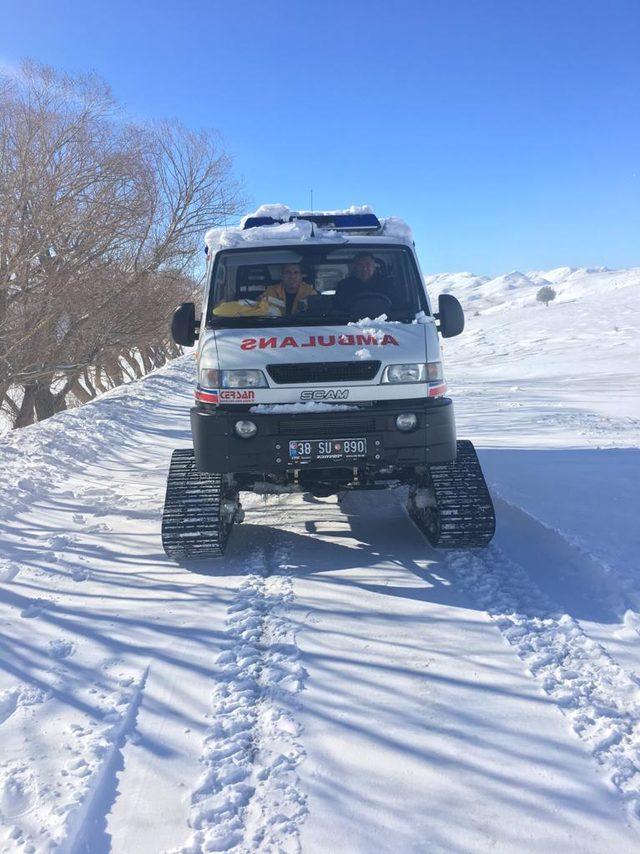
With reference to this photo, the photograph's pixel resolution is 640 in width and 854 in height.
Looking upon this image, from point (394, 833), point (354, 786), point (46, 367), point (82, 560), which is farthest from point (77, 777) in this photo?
point (46, 367)

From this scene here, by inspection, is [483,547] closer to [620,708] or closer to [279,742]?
[620,708]

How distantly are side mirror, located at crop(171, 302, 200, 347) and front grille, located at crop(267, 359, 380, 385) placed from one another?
1.16 metres

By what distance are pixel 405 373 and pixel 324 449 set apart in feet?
2.65

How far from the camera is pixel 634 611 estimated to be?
379 cm

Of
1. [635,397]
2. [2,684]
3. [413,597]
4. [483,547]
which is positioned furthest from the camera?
[635,397]

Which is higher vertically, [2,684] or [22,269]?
[22,269]

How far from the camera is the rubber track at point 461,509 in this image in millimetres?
4789

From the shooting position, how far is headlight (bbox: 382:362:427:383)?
4.61 metres

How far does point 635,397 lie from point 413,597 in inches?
473

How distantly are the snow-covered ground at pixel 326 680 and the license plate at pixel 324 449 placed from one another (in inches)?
33.4

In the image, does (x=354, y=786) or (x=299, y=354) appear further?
(x=299, y=354)

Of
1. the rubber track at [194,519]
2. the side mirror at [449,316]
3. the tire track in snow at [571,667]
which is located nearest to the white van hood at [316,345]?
the side mirror at [449,316]

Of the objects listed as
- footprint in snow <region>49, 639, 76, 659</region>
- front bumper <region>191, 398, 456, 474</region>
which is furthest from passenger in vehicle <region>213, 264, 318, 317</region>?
footprint in snow <region>49, 639, 76, 659</region>

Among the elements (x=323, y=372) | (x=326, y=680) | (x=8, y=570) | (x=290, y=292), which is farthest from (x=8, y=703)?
(x=290, y=292)
